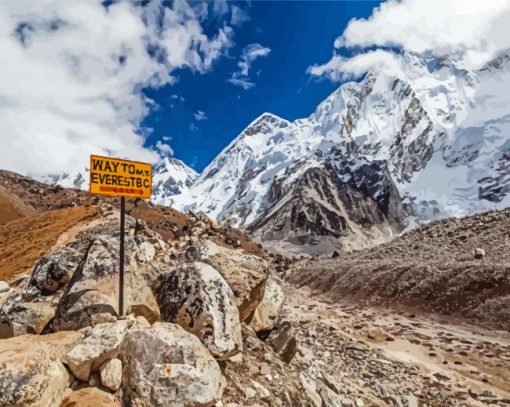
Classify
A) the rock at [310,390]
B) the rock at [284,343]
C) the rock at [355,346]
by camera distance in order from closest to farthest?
1. the rock at [310,390]
2. the rock at [284,343]
3. the rock at [355,346]

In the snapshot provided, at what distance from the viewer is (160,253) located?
20734 millimetres

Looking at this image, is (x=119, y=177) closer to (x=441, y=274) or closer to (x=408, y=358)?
(x=408, y=358)

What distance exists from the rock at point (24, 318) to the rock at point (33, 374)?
8.98 feet

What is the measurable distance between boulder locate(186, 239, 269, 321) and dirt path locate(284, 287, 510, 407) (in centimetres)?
414

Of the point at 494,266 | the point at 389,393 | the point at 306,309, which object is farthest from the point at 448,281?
the point at 389,393

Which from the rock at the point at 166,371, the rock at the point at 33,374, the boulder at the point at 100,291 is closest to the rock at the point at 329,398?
the rock at the point at 166,371

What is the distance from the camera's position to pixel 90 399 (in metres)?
9.42

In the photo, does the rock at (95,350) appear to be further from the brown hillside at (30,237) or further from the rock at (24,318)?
the brown hillside at (30,237)

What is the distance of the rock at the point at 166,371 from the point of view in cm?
964

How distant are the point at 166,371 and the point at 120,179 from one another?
5.51 meters

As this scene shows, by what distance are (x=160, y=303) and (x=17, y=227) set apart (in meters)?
35.9

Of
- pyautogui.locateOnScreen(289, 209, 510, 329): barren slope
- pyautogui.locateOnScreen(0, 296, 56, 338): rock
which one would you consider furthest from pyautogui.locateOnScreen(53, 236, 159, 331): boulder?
pyautogui.locateOnScreen(289, 209, 510, 329): barren slope

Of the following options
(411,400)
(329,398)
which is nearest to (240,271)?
(329,398)

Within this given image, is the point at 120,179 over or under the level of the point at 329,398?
over
